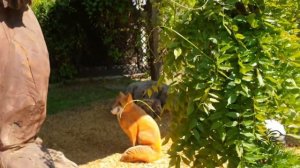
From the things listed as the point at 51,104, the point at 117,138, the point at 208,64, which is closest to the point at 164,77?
the point at 208,64

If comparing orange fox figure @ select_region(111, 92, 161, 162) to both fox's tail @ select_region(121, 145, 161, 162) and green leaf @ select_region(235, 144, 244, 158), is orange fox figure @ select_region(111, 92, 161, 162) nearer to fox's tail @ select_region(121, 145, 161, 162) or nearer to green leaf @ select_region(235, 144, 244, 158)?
fox's tail @ select_region(121, 145, 161, 162)

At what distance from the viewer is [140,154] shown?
630 centimetres

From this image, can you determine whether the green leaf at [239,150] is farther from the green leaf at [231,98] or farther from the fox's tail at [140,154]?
the fox's tail at [140,154]

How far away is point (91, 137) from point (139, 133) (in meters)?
1.23

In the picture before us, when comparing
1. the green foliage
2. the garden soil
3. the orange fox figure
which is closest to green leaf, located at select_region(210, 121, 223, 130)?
the green foliage

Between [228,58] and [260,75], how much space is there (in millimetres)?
165

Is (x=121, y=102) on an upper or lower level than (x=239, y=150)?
lower

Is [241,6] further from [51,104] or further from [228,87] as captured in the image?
[51,104]

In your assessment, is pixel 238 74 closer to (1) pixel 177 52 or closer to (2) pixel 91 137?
(1) pixel 177 52

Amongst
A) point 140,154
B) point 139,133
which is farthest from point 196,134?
point 139,133

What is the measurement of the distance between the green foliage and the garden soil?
3.57 meters

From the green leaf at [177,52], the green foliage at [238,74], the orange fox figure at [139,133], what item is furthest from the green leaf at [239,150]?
the orange fox figure at [139,133]

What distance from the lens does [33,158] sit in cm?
274

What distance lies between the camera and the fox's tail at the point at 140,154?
6293mm
